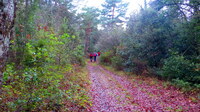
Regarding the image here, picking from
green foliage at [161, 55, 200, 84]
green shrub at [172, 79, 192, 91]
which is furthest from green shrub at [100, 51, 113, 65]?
green shrub at [172, 79, 192, 91]

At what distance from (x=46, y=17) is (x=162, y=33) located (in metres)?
10.1

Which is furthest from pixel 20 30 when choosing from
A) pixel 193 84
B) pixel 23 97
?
pixel 193 84

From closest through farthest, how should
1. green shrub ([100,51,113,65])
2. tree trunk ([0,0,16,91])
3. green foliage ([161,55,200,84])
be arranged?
tree trunk ([0,0,16,91]) → green foliage ([161,55,200,84]) → green shrub ([100,51,113,65])

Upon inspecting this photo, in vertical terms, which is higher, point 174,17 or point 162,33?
point 174,17

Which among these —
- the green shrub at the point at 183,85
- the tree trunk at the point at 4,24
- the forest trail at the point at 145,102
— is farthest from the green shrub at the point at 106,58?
the tree trunk at the point at 4,24

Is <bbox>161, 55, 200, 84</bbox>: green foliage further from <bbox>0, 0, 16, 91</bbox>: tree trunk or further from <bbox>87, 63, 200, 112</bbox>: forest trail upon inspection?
<bbox>0, 0, 16, 91</bbox>: tree trunk

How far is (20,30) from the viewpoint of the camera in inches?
378

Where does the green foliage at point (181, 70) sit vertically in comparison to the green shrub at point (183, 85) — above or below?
above

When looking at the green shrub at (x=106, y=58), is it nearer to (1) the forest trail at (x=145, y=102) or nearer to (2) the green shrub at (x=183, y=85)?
(2) the green shrub at (x=183, y=85)

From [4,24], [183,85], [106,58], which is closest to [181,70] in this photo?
[183,85]

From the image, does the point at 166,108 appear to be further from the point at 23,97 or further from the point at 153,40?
the point at 153,40

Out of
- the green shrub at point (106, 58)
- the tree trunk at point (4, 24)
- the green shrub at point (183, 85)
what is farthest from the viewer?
the green shrub at point (106, 58)

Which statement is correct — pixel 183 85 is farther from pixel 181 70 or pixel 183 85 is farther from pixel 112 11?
pixel 112 11

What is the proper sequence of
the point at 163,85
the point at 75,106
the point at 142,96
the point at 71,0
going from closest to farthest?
the point at 75,106
the point at 142,96
the point at 163,85
the point at 71,0
